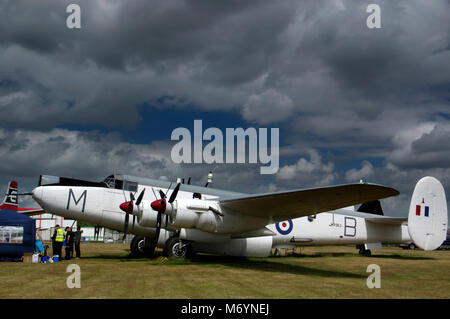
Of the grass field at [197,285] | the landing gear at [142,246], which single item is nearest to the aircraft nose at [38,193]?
the grass field at [197,285]

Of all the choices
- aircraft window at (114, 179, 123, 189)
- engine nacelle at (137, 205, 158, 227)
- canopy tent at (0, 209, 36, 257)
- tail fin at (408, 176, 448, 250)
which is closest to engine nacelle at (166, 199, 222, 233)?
engine nacelle at (137, 205, 158, 227)

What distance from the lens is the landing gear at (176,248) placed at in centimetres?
1448

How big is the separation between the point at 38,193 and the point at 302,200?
31.4ft

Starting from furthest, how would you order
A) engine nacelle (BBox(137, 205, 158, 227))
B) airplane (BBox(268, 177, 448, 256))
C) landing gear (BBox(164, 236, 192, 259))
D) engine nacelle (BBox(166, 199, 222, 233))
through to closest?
landing gear (BBox(164, 236, 192, 259)) → airplane (BBox(268, 177, 448, 256)) → engine nacelle (BBox(137, 205, 158, 227)) → engine nacelle (BBox(166, 199, 222, 233))

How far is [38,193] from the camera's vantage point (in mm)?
14203

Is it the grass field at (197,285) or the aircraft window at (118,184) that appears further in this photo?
the aircraft window at (118,184)

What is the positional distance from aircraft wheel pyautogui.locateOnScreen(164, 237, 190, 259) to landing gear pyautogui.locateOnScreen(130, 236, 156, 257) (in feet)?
10.2

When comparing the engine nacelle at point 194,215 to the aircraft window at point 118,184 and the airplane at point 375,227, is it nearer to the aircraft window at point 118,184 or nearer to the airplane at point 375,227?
the aircraft window at point 118,184

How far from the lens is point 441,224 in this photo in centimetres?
1478

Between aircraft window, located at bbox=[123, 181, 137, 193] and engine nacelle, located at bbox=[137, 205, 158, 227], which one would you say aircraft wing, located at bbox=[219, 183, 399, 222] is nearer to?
engine nacelle, located at bbox=[137, 205, 158, 227]

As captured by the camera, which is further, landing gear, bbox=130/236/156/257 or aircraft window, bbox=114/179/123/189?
landing gear, bbox=130/236/156/257

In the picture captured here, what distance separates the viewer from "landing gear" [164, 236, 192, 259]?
47.5ft

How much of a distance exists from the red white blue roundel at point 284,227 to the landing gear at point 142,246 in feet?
19.0
